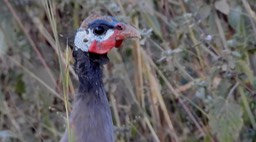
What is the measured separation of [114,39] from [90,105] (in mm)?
189

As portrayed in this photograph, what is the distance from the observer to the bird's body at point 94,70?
254 cm

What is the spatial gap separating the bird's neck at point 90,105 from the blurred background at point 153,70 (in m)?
0.56

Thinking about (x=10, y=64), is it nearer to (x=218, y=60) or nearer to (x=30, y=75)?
(x=30, y=75)

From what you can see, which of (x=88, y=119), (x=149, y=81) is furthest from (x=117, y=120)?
(x=88, y=119)

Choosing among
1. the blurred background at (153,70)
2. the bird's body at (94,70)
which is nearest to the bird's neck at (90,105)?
the bird's body at (94,70)

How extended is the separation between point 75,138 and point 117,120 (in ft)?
3.56

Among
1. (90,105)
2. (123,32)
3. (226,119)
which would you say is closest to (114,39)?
(123,32)

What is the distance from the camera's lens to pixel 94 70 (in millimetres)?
2611

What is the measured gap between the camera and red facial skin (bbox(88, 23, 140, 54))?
101 inches

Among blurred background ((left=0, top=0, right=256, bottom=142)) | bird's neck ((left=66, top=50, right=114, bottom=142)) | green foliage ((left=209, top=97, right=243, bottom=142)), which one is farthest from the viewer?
blurred background ((left=0, top=0, right=256, bottom=142))

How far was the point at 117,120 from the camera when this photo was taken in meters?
3.55

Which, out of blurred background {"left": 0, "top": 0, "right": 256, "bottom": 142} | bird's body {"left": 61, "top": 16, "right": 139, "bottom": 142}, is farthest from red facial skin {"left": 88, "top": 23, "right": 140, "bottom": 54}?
blurred background {"left": 0, "top": 0, "right": 256, "bottom": 142}

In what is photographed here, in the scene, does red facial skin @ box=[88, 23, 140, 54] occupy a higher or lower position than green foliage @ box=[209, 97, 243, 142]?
higher

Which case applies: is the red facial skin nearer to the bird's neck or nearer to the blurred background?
the bird's neck
